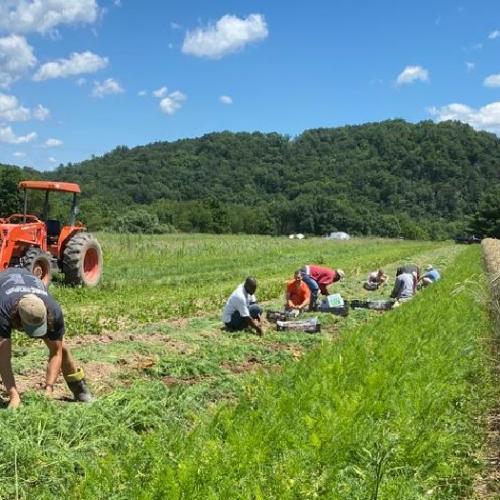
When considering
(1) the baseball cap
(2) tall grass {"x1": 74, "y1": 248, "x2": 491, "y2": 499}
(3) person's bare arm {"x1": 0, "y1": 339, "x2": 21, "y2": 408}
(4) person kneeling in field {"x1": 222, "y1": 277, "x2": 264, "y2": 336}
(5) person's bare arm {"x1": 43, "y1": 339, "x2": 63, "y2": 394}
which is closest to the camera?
(2) tall grass {"x1": 74, "y1": 248, "x2": 491, "y2": 499}

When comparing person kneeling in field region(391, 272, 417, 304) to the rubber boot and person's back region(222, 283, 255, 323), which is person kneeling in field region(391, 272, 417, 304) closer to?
person's back region(222, 283, 255, 323)

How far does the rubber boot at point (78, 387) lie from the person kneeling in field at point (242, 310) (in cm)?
425

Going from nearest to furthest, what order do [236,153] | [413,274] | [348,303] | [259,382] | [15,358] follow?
1. [259,382]
2. [15,358]
3. [348,303]
4. [413,274]
5. [236,153]

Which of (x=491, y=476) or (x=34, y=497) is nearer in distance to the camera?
(x=34, y=497)

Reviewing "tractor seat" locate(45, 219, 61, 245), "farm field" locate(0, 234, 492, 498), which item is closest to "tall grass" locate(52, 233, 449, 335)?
"tractor seat" locate(45, 219, 61, 245)

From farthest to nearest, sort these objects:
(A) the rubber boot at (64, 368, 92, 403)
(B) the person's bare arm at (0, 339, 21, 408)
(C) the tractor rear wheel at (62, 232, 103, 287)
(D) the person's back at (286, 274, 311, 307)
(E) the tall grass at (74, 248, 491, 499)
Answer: (C) the tractor rear wheel at (62, 232, 103, 287) < (D) the person's back at (286, 274, 311, 307) < (A) the rubber boot at (64, 368, 92, 403) < (B) the person's bare arm at (0, 339, 21, 408) < (E) the tall grass at (74, 248, 491, 499)

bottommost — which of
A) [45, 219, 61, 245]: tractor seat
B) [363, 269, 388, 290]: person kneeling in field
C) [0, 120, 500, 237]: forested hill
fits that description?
[363, 269, 388, 290]: person kneeling in field

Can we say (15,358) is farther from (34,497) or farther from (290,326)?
(290,326)

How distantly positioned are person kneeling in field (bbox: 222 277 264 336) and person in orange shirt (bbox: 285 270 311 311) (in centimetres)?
186

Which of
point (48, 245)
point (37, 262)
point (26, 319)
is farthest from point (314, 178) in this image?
point (26, 319)

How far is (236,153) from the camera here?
362ft

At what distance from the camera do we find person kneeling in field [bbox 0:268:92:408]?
4918mm

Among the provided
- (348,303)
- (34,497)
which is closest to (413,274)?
(348,303)

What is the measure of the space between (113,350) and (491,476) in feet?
15.8
